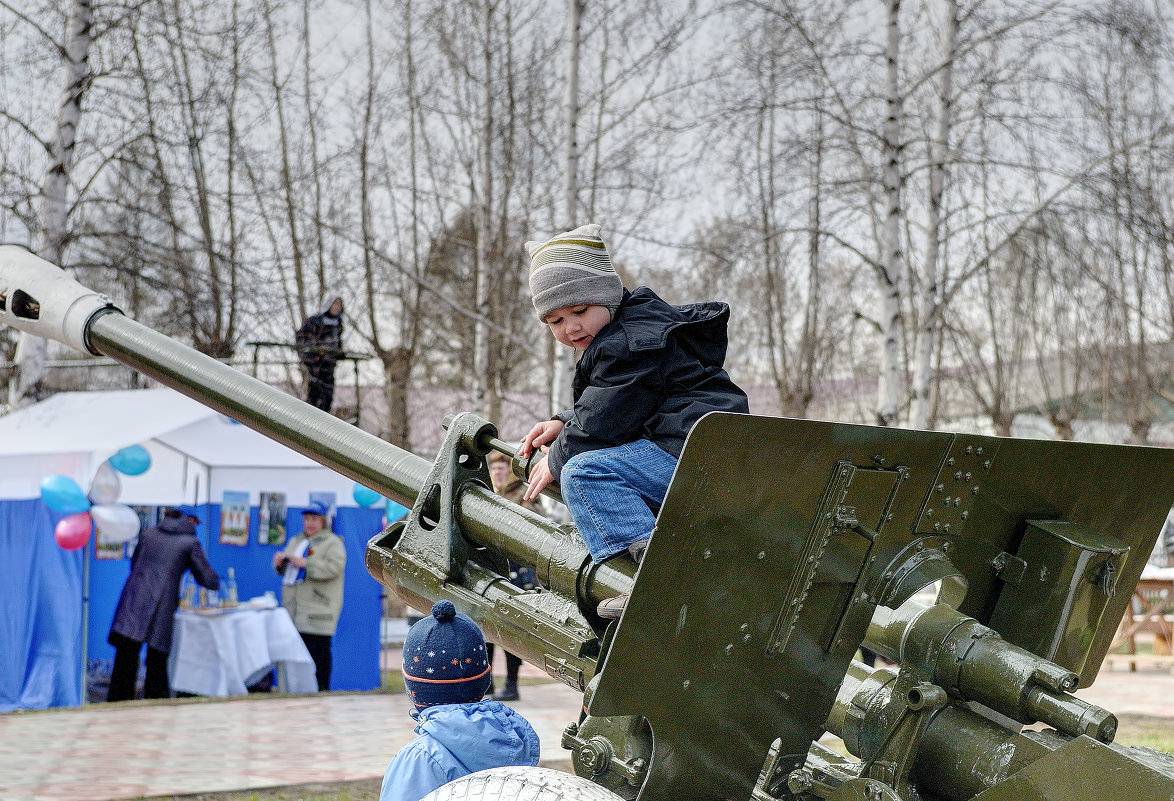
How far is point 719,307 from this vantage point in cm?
265

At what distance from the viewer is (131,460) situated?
905 cm

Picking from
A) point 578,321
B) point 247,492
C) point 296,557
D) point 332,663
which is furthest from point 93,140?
point 578,321

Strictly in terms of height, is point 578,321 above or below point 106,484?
above

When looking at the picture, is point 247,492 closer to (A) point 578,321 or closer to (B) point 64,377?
(A) point 578,321

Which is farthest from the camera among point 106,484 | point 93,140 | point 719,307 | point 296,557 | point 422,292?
point 422,292

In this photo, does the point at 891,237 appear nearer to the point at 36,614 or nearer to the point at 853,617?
the point at 36,614

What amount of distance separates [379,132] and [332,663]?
32.6 feet

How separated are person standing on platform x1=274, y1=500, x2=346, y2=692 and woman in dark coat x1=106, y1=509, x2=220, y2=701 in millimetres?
839

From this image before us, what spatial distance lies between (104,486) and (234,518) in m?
1.80

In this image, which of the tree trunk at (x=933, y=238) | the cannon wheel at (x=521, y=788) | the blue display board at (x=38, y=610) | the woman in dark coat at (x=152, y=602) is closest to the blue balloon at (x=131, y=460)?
the woman in dark coat at (x=152, y=602)

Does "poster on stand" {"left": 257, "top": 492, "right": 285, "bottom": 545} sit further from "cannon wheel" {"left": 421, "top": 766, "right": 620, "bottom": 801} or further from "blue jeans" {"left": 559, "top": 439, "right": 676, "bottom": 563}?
"cannon wheel" {"left": 421, "top": 766, "right": 620, "bottom": 801}

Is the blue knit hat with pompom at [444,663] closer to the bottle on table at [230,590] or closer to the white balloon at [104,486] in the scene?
the white balloon at [104,486]

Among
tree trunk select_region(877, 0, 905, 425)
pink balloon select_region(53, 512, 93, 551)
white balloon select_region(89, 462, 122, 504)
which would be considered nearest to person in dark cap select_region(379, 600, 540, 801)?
pink balloon select_region(53, 512, 93, 551)

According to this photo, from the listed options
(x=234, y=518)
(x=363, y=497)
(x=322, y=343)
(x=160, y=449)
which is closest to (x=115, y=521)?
(x=160, y=449)
